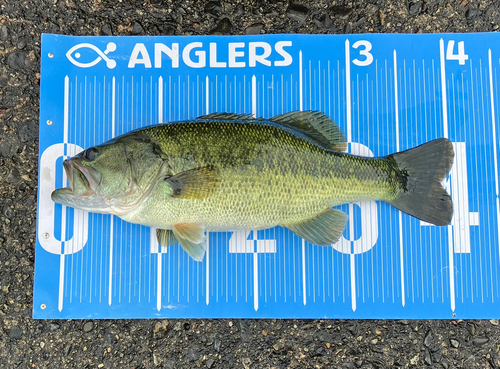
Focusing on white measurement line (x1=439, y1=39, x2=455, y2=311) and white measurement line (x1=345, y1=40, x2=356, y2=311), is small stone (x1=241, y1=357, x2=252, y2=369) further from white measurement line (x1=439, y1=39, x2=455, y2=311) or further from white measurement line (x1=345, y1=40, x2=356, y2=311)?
white measurement line (x1=439, y1=39, x2=455, y2=311)

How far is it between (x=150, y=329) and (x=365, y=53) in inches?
102

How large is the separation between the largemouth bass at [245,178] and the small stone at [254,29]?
791mm

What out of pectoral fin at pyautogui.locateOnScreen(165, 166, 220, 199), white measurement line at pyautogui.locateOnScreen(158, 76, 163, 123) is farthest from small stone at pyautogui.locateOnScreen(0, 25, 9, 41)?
pectoral fin at pyautogui.locateOnScreen(165, 166, 220, 199)

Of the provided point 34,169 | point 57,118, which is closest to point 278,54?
point 57,118

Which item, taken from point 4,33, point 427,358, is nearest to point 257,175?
point 427,358

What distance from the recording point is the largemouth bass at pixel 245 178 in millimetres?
1991

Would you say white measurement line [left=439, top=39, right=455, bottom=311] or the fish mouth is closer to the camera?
the fish mouth

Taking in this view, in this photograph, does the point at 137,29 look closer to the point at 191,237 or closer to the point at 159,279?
the point at 191,237

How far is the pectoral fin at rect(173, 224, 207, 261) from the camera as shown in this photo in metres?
2.09

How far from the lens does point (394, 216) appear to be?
7.88 ft

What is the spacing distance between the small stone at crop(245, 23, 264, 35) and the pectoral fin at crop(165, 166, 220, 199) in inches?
47.1

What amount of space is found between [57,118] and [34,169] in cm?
41

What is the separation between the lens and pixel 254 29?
2492 millimetres

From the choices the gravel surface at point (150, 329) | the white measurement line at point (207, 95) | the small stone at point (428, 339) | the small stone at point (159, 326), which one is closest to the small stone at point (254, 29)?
the gravel surface at point (150, 329)
